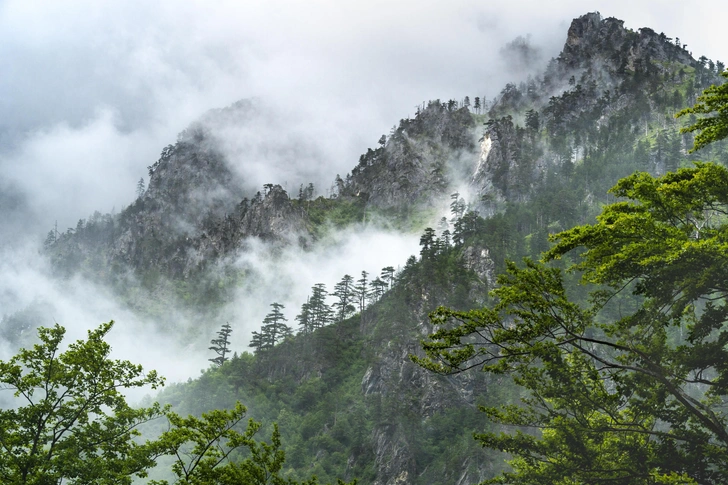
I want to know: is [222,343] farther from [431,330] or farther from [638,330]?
[638,330]

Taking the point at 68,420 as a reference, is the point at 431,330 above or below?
above

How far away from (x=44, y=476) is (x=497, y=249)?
4103 inches

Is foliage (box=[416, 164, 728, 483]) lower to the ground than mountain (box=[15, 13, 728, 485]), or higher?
lower

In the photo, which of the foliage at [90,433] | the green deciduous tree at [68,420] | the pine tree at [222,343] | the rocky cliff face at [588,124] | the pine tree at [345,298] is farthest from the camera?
the rocky cliff face at [588,124]

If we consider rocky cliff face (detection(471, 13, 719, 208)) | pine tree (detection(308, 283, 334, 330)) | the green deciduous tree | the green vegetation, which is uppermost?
rocky cliff face (detection(471, 13, 719, 208))

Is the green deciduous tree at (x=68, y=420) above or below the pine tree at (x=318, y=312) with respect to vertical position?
below

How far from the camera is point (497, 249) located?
376ft

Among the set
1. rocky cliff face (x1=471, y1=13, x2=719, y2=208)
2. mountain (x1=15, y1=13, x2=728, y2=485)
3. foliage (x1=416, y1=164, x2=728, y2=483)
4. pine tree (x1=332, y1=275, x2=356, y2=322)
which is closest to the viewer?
foliage (x1=416, y1=164, x2=728, y2=483)

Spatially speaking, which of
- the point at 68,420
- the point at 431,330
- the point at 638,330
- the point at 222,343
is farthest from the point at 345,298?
the point at 638,330

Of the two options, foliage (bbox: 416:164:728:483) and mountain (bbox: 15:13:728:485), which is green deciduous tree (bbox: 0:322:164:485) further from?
mountain (bbox: 15:13:728:485)

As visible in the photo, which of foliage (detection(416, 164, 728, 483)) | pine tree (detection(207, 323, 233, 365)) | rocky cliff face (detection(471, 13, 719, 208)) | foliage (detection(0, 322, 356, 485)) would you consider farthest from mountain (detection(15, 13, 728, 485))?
foliage (detection(0, 322, 356, 485))

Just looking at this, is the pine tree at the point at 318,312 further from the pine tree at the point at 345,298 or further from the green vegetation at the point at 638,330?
the green vegetation at the point at 638,330

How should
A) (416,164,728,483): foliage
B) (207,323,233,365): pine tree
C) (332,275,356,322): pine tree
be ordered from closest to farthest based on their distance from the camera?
(416,164,728,483): foliage → (207,323,233,365): pine tree → (332,275,356,322): pine tree

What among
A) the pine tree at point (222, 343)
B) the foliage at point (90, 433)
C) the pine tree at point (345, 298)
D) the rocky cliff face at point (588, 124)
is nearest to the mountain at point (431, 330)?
the rocky cliff face at point (588, 124)
